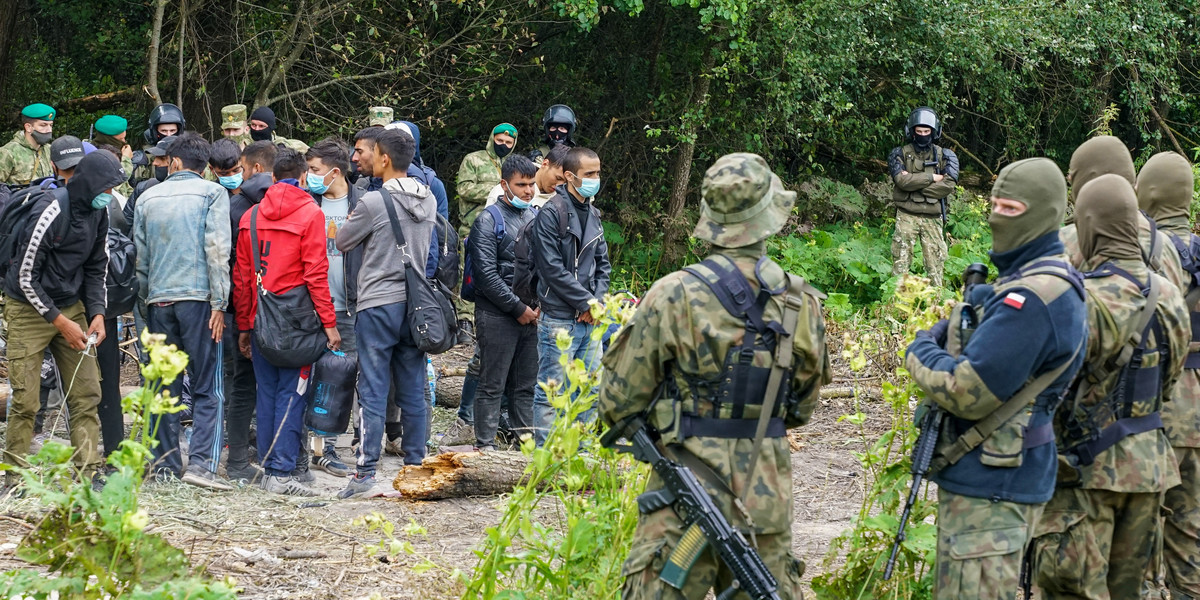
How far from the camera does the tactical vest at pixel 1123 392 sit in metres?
4.40

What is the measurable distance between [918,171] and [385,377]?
7916 mm

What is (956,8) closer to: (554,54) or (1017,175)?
(554,54)

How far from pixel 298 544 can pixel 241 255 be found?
190 centimetres

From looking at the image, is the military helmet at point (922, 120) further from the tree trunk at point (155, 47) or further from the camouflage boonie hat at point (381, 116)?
the tree trunk at point (155, 47)

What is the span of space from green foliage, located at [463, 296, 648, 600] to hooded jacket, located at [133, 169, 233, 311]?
3.02 metres

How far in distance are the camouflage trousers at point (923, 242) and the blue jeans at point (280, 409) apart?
7822 mm

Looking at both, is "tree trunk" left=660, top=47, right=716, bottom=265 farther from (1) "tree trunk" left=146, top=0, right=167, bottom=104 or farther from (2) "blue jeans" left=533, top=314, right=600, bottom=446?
(2) "blue jeans" left=533, top=314, right=600, bottom=446

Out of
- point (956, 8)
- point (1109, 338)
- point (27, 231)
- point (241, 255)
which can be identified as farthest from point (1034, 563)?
point (956, 8)

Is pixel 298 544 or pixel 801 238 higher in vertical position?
pixel 801 238

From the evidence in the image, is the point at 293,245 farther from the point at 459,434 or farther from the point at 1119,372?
the point at 1119,372

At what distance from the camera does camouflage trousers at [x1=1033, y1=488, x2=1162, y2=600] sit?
4336 millimetres

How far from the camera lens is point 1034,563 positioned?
439 centimetres

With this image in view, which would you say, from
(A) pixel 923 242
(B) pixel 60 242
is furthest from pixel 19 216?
(A) pixel 923 242

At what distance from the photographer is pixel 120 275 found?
6293mm
